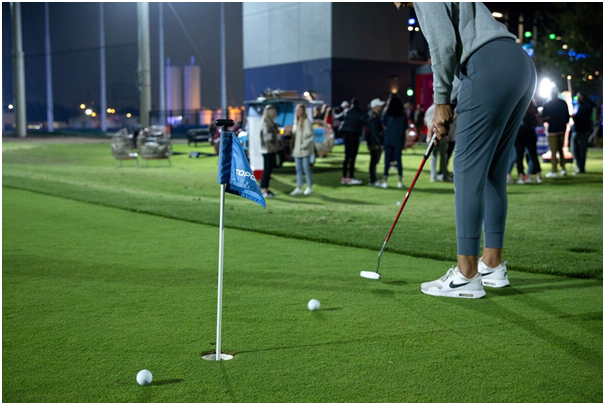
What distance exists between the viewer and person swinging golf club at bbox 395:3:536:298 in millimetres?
4453

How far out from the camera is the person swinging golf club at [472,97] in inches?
175

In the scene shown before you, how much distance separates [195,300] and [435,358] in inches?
70.1

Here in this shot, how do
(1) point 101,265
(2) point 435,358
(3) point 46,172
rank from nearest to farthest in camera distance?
(2) point 435,358 < (1) point 101,265 < (3) point 46,172

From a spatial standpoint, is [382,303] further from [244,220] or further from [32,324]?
[244,220]

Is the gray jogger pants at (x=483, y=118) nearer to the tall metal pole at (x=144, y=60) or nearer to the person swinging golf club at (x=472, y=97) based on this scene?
the person swinging golf club at (x=472, y=97)

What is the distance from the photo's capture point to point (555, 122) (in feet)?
54.1

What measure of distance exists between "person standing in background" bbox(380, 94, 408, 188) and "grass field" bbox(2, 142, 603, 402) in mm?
5745

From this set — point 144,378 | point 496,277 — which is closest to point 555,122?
point 496,277

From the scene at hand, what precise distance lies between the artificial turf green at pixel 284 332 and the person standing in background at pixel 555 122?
11.4 m

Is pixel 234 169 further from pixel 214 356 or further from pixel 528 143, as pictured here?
pixel 528 143

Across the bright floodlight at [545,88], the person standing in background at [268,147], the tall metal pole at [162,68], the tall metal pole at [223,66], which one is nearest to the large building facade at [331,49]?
the tall metal pole at [223,66]

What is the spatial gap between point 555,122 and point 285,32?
94.0ft

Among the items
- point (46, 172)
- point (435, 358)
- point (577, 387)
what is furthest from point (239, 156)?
point (46, 172)

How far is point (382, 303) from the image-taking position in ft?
14.6
